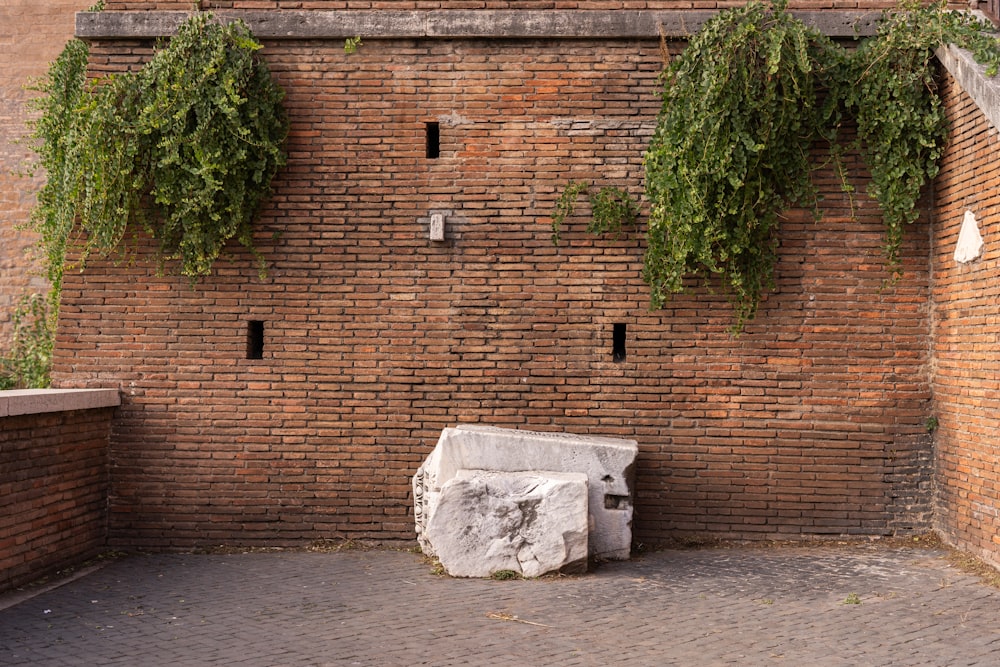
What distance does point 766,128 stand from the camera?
729 centimetres

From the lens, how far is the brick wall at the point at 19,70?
11812mm

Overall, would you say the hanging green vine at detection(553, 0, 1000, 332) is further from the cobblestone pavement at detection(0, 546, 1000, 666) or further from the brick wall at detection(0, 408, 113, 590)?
the brick wall at detection(0, 408, 113, 590)

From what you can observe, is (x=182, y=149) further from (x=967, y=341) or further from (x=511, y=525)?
(x=967, y=341)

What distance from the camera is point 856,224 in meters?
7.69

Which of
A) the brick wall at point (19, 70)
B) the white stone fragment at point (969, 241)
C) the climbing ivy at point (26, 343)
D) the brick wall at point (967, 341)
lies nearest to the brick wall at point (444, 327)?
the brick wall at point (967, 341)

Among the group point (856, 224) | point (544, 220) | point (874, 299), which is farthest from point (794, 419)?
point (544, 220)

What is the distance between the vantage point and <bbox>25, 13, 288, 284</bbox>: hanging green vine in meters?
7.48

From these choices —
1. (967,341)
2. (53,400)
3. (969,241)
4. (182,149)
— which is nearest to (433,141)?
(182,149)

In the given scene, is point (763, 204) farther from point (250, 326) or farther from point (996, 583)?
point (250, 326)

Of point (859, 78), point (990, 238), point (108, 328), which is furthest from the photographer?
point (108, 328)

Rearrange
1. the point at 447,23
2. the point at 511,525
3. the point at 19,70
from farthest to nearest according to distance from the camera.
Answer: the point at 19,70 < the point at 447,23 < the point at 511,525

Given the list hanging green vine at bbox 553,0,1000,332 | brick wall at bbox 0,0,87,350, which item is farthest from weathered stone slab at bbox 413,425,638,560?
brick wall at bbox 0,0,87,350

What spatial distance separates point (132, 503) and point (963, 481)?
7.02 m

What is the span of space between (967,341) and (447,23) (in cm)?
508
